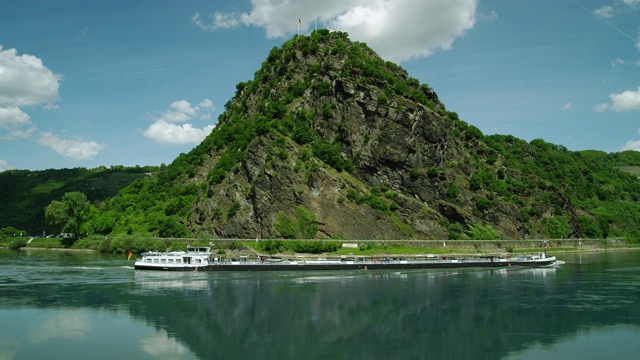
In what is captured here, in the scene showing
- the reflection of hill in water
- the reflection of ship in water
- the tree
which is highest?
the tree

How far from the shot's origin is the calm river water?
1385 inches

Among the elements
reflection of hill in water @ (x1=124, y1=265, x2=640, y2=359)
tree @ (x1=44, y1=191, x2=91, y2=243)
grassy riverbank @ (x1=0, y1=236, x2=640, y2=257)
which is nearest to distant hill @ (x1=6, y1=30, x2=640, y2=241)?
grassy riverbank @ (x1=0, y1=236, x2=640, y2=257)

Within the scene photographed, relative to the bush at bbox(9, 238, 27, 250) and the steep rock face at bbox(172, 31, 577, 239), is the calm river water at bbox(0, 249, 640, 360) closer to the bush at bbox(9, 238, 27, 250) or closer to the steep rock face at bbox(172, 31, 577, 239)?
the steep rock face at bbox(172, 31, 577, 239)

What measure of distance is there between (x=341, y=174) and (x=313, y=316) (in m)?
66.8

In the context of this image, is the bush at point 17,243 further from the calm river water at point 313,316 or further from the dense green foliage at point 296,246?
the dense green foliage at point 296,246

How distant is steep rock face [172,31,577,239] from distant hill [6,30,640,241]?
0.27 m

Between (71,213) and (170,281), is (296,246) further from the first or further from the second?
(71,213)

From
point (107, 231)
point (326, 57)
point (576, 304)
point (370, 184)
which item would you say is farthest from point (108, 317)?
point (326, 57)

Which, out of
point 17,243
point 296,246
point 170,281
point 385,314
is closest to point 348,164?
point 296,246

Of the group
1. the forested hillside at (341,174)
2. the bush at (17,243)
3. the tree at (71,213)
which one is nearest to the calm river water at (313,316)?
the forested hillside at (341,174)

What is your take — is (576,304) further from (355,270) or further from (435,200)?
(435,200)

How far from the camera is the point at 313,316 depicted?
45188mm

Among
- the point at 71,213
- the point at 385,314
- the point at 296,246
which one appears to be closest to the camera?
the point at 385,314

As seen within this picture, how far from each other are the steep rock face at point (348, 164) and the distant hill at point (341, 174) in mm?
275
